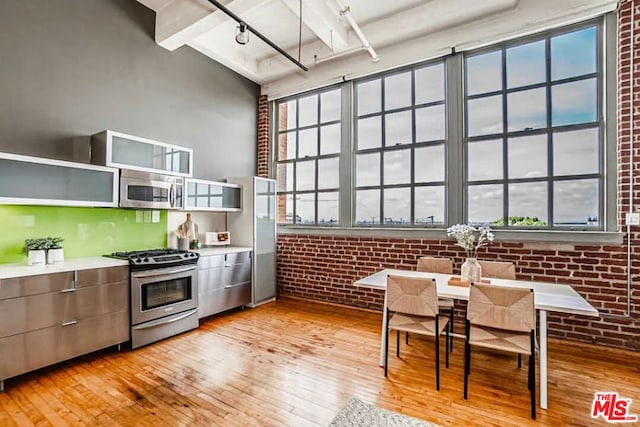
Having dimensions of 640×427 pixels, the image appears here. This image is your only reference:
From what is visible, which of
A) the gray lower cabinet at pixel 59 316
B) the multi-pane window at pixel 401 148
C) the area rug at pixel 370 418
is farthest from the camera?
the multi-pane window at pixel 401 148

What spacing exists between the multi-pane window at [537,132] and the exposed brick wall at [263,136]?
3419 millimetres

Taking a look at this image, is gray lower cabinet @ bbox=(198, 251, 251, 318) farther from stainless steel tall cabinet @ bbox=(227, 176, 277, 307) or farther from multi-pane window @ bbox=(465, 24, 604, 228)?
multi-pane window @ bbox=(465, 24, 604, 228)

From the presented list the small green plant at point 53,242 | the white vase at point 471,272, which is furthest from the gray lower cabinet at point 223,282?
the white vase at point 471,272

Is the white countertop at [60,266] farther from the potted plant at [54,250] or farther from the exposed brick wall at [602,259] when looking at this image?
the exposed brick wall at [602,259]

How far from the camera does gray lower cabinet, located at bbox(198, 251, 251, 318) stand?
13.3 ft

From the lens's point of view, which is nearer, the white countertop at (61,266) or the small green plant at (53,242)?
the white countertop at (61,266)

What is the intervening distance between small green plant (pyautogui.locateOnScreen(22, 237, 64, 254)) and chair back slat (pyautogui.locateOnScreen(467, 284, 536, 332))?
3.88m

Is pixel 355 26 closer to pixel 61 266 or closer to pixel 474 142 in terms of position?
pixel 474 142

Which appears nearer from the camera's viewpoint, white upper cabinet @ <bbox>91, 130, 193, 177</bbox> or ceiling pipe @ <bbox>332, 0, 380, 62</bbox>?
white upper cabinet @ <bbox>91, 130, 193, 177</bbox>

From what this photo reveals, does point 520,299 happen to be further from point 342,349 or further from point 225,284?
point 225,284

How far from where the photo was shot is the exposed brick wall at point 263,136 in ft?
19.1

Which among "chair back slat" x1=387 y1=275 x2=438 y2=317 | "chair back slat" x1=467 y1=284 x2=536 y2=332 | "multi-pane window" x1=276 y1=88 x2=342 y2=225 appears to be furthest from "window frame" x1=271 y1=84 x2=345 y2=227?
"chair back slat" x1=467 y1=284 x2=536 y2=332

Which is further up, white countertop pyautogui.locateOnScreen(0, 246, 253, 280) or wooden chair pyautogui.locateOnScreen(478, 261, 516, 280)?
white countertop pyautogui.locateOnScreen(0, 246, 253, 280)

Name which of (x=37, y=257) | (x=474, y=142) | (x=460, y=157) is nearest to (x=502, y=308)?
(x=460, y=157)
